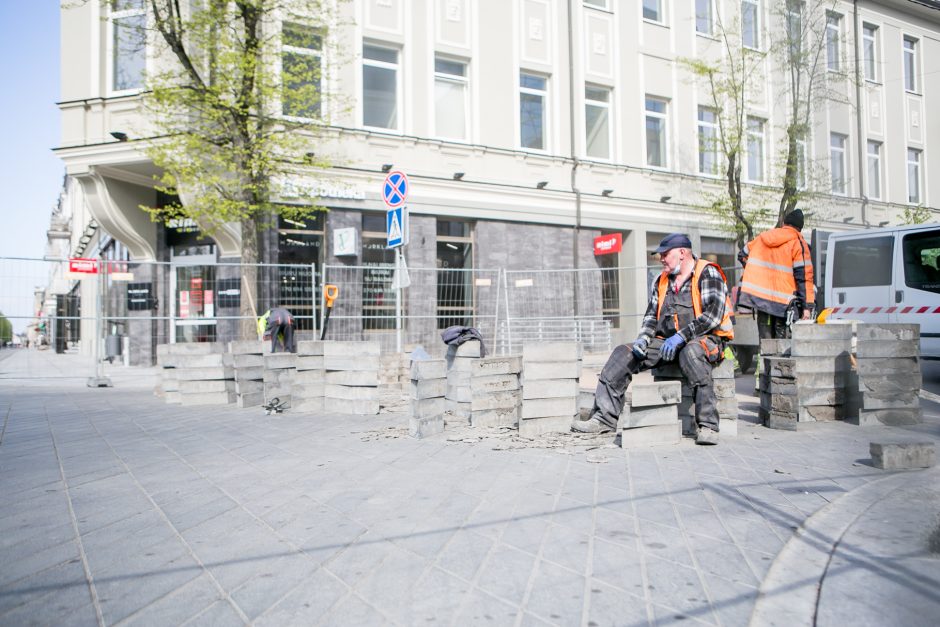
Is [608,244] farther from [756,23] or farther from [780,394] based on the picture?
[780,394]

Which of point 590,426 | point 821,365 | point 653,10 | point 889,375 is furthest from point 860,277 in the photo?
point 653,10

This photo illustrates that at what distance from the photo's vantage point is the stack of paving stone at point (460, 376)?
7.29 meters

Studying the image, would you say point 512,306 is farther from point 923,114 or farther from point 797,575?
point 923,114

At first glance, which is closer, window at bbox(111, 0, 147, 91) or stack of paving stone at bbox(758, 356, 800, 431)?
stack of paving stone at bbox(758, 356, 800, 431)

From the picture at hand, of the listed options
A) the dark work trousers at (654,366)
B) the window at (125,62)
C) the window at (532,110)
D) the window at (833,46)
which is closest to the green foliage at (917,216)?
the window at (833,46)

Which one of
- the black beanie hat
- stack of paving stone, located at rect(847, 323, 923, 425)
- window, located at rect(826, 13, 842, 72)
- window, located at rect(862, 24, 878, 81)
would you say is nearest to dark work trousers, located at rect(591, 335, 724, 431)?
stack of paving stone, located at rect(847, 323, 923, 425)

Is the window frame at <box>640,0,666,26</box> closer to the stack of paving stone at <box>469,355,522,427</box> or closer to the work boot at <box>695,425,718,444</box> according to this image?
the stack of paving stone at <box>469,355,522,427</box>

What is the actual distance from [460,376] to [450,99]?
11720mm

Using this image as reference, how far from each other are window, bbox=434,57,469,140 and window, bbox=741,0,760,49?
10.5 metres

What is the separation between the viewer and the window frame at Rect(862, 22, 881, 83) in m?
25.4

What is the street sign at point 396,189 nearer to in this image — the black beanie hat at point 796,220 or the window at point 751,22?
the black beanie hat at point 796,220

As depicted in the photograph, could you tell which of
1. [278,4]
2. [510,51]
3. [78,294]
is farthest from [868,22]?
[78,294]

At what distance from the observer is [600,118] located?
19.4 metres

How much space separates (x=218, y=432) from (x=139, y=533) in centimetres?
334
